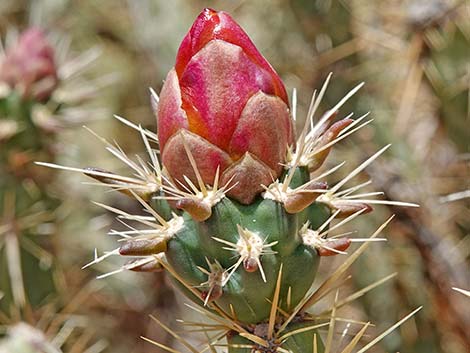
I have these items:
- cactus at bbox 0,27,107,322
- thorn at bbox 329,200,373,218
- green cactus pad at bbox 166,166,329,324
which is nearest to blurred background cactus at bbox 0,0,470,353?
cactus at bbox 0,27,107,322

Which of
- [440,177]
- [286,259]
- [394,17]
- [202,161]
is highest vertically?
[202,161]

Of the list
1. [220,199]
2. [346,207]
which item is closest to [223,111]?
[220,199]

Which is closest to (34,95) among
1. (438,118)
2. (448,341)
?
(438,118)

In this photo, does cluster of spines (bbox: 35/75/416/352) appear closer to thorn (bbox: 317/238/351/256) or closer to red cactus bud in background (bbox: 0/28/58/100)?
thorn (bbox: 317/238/351/256)

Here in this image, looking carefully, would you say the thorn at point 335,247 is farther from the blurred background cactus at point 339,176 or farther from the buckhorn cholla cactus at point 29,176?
the buckhorn cholla cactus at point 29,176

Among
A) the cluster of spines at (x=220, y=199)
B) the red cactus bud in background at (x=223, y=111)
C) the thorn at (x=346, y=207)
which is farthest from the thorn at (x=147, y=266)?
the thorn at (x=346, y=207)

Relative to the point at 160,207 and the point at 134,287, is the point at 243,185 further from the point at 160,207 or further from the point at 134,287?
the point at 134,287

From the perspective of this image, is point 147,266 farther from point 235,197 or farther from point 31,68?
point 31,68
